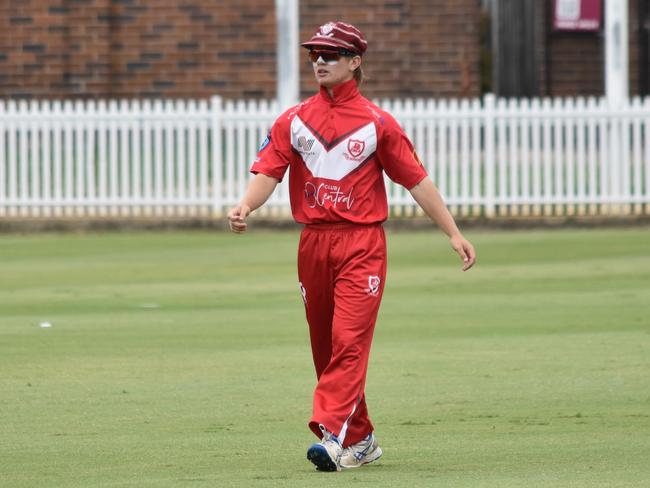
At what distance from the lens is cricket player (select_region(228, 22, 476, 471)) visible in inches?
231

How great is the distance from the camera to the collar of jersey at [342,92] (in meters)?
5.96

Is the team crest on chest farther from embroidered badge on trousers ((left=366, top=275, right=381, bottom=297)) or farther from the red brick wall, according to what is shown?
the red brick wall

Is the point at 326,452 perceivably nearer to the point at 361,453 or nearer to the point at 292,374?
the point at 361,453

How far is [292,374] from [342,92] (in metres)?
2.69

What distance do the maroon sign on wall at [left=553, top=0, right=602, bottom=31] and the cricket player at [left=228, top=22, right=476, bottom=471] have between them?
22695 mm

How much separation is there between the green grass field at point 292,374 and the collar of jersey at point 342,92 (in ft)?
4.54

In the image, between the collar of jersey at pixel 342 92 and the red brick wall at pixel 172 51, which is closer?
the collar of jersey at pixel 342 92

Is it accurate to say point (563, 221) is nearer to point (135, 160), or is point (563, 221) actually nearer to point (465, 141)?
point (465, 141)

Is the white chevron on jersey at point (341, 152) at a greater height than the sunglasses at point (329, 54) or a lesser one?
lesser

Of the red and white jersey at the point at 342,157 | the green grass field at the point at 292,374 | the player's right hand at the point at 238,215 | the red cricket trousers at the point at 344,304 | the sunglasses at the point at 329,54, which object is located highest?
the sunglasses at the point at 329,54

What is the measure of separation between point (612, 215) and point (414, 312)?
830cm

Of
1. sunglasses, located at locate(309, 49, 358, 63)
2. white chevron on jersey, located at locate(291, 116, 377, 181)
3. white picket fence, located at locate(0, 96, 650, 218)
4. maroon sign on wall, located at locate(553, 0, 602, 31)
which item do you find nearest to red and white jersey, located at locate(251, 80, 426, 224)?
white chevron on jersey, located at locate(291, 116, 377, 181)

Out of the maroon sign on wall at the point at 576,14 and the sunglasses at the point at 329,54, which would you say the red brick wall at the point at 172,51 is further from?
the sunglasses at the point at 329,54

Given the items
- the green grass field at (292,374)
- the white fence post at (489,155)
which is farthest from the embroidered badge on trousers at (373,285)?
the white fence post at (489,155)
